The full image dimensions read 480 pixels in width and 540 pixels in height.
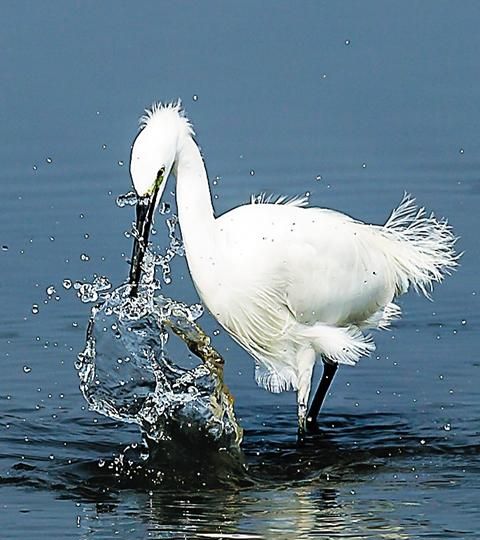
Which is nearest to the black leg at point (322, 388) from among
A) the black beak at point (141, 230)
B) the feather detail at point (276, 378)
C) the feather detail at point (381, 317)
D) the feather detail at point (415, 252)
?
the feather detail at point (276, 378)

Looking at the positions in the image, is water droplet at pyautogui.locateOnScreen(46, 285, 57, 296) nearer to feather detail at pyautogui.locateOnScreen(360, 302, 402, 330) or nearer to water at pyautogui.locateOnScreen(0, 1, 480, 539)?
water at pyautogui.locateOnScreen(0, 1, 480, 539)

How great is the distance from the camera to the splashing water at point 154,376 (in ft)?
26.8

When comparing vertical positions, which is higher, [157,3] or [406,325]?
[157,3]

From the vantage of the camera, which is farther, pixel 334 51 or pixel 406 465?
pixel 334 51

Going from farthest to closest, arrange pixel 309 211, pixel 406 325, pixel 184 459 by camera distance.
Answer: pixel 406 325
pixel 309 211
pixel 184 459

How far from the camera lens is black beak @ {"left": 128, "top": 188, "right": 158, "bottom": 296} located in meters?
7.29

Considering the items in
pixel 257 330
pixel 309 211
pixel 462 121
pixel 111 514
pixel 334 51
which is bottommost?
pixel 111 514

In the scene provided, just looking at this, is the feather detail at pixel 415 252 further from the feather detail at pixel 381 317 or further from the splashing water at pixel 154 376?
the splashing water at pixel 154 376

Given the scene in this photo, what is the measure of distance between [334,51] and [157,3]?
1923 mm

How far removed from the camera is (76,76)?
45.3 feet

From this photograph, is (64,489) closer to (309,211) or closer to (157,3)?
(309,211)

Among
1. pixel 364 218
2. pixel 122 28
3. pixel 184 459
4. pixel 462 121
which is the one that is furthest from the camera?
pixel 122 28

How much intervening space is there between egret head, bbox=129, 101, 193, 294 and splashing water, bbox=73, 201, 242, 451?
14.5 inches

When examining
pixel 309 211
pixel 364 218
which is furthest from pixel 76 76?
pixel 309 211
